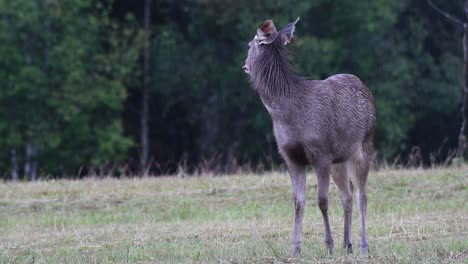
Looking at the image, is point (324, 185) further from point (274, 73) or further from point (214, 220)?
point (214, 220)

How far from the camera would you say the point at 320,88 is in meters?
12.4

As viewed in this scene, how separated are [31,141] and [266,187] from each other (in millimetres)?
20420

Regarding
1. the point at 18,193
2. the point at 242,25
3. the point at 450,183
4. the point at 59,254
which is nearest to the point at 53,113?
the point at 242,25

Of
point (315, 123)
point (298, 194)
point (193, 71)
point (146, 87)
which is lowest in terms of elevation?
point (298, 194)

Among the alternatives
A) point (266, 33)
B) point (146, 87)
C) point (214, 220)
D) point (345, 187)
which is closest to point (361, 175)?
point (345, 187)

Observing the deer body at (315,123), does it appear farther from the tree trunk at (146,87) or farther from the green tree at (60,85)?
the tree trunk at (146,87)

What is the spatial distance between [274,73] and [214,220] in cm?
398

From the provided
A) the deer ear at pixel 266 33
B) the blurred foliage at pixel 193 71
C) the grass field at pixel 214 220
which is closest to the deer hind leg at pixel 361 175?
the grass field at pixel 214 220

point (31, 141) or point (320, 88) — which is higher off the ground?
point (320, 88)

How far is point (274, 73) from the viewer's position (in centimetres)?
1229

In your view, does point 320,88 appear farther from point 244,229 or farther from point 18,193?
point 18,193

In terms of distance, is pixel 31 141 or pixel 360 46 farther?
pixel 360 46

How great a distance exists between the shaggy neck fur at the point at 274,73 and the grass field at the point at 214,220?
174 centimetres

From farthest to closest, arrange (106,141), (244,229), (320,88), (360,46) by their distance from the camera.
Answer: (360,46) < (106,141) < (244,229) < (320,88)
